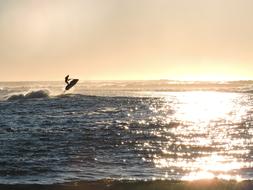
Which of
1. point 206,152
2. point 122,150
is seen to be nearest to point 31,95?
point 122,150

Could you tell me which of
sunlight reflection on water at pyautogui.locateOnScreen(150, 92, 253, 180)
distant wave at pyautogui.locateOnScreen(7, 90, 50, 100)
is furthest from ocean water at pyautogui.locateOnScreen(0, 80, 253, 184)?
distant wave at pyautogui.locateOnScreen(7, 90, 50, 100)

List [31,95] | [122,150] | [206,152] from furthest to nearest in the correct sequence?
[31,95] → [122,150] → [206,152]

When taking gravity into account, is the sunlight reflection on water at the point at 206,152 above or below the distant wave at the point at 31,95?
below

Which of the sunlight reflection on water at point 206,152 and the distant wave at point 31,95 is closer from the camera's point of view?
the sunlight reflection on water at point 206,152

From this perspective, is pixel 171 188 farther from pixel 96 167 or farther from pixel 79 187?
pixel 96 167

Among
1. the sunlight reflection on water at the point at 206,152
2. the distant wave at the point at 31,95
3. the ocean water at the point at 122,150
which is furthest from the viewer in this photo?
the distant wave at the point at 31,95

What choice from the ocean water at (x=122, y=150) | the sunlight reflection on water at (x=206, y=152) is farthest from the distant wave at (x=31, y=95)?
the sunlight reflection on water at (x=206, y=152)

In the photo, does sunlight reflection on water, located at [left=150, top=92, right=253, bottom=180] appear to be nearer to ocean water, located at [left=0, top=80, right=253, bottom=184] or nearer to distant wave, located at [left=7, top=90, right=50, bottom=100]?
ocean water, located at [left=0, top=80, right=253, bottom=184]

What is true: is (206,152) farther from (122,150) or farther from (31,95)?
(31,95)

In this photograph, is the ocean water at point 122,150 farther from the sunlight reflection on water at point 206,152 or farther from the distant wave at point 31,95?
the distant wave at point 31,95

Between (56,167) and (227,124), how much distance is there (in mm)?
20996

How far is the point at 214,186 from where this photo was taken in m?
17.2

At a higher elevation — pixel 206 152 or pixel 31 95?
pixel 31 95

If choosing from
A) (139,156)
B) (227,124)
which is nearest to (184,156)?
(139,156)
